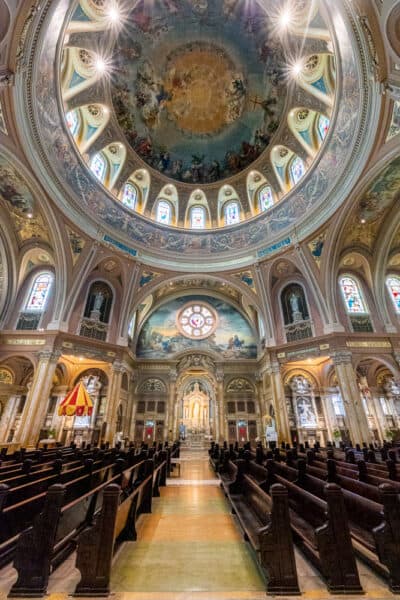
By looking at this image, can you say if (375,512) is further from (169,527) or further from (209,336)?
(209,336)

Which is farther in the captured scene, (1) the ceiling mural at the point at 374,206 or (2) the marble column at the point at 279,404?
(2) the marble column at the point at 279,404

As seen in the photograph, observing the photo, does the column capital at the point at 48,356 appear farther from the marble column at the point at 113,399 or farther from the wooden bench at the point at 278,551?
the wooden bench at the point at 278,551

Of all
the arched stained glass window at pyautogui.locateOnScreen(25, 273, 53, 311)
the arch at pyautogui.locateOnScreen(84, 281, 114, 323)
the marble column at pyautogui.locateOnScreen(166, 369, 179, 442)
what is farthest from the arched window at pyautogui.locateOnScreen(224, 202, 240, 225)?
the arched stained glass window at pyautogui.locateOnScreen(25, 273, 53, 311)

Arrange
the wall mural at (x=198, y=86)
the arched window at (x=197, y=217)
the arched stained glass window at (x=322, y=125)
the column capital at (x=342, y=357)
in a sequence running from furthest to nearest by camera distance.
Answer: the arched window at (x=197, y=217), the wall mural at (x=198, y=86), the arched stained glass window at (x=322, y=125), the column capital at (x=342, y=357)

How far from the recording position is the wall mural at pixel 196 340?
1842 cm

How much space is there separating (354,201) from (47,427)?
67.1ft

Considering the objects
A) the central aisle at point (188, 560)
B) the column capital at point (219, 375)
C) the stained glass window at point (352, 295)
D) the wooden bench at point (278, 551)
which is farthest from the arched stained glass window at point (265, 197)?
the wooden bench at point (278, 551)

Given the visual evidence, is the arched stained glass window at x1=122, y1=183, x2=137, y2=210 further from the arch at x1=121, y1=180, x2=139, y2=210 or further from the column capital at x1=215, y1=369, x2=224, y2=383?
the column capital at x1=215, y1=369, x2=224, y2=383

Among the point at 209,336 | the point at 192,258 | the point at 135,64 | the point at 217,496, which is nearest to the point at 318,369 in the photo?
the point at 209,336

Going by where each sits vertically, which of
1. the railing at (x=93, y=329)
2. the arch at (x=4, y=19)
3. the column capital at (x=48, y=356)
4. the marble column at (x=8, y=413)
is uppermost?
the arch at (x=4, y=19)

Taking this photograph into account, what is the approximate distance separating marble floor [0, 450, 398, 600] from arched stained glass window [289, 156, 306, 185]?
17.0 metres

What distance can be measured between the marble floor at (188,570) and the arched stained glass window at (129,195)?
17.2 meters

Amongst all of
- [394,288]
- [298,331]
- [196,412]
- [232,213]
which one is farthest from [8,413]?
[394,288]

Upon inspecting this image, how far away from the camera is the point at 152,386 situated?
1803 cm
